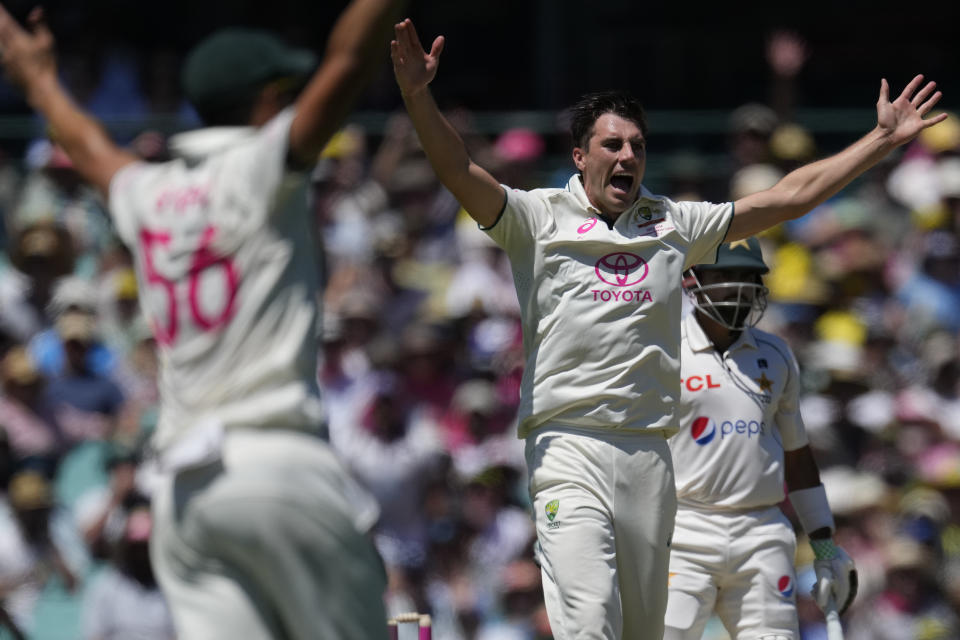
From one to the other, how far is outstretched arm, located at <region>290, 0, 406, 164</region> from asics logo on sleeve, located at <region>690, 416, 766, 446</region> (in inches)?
115

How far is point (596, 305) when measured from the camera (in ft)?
18.8

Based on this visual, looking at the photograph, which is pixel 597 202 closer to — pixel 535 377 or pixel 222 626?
pixel 535 377

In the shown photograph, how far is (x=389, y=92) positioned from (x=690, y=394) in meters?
7.42

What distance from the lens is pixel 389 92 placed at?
43.9 feet

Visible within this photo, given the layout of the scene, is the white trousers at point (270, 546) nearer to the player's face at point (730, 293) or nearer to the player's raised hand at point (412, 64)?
the player's raised hand at point (412, 64)

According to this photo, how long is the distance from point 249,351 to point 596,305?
1985mm

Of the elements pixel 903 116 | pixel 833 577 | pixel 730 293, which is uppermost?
pixel 903 116

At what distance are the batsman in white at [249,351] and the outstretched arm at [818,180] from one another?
7.97 feet

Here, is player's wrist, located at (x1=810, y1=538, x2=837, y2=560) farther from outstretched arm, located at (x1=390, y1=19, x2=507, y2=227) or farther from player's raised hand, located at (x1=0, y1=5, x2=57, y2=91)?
player's raised hand, located at (x1=0, y1=5, x2=57, y2=91)

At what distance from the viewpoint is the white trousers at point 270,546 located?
152 inches

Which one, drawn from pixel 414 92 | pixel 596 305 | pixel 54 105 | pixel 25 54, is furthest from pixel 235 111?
pixel 596 305

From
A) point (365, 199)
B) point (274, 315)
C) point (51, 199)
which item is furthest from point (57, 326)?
point (274, 315)

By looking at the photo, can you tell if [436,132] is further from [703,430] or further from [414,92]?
[703,430]

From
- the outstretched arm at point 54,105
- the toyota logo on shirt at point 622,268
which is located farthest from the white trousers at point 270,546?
the toyota logo on shirt at point 622,268
